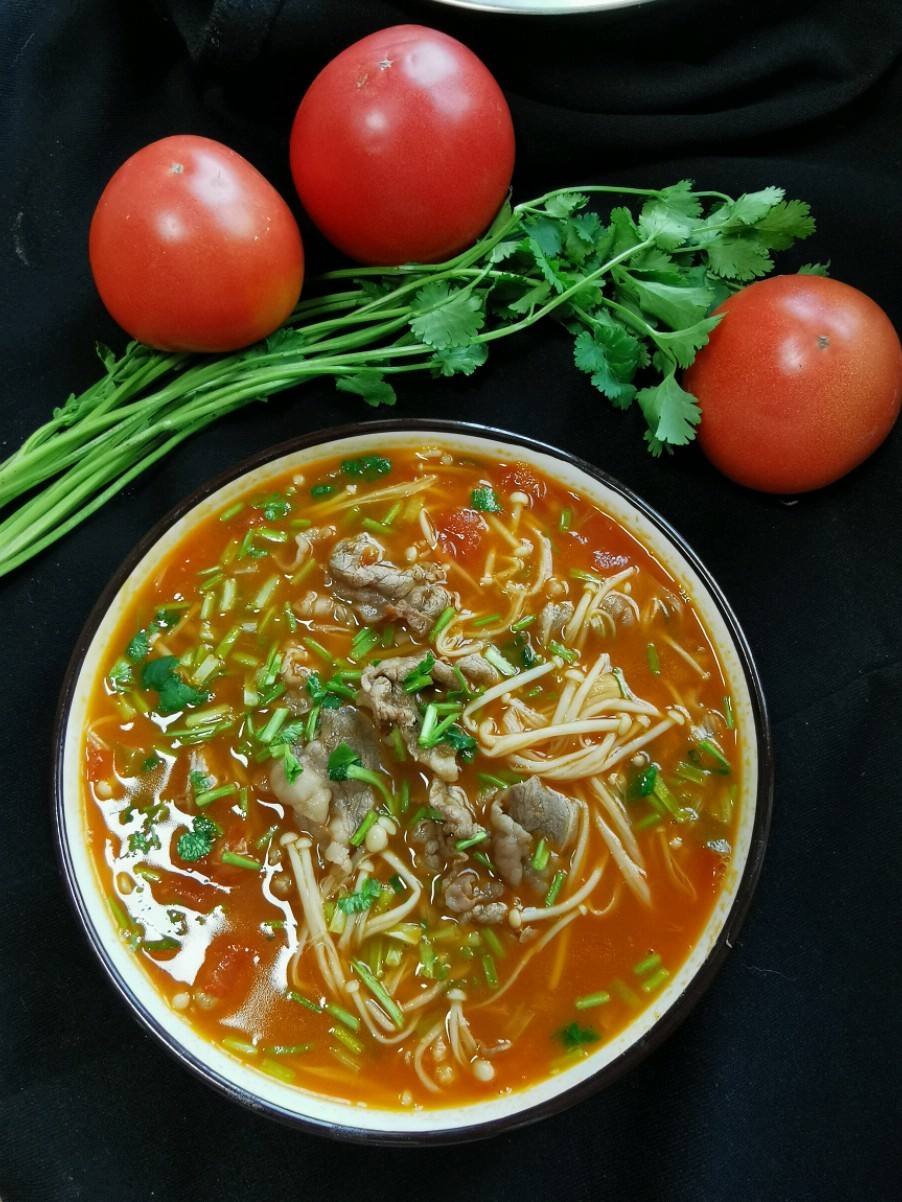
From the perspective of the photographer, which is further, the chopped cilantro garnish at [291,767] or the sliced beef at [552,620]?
the sliced beef at [552,620]

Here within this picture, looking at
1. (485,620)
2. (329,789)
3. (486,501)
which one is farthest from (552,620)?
(329,789)

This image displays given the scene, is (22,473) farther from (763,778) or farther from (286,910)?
Result: (763,778)

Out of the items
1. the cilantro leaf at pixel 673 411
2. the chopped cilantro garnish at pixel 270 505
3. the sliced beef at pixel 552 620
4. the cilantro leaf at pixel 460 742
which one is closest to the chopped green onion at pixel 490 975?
the cilantro leaf at pixel 460 742

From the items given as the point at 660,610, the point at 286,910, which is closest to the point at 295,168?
the point at 660,610

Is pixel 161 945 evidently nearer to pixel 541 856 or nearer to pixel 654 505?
pixel 541 856

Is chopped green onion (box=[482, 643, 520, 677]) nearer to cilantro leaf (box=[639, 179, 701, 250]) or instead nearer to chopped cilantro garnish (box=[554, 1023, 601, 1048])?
chopped cilantro garnish (box=[554, 1023, 601, 1048])

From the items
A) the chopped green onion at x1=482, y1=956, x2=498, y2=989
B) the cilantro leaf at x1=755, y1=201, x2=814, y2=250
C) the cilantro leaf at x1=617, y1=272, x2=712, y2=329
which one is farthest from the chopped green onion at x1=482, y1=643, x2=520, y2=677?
the cilantro leaf at x1=755, y1=201, x2=814, y2=250

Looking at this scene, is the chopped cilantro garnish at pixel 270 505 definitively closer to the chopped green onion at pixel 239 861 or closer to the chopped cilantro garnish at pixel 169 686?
the chopped cilantro garnish at pixel 169 686
